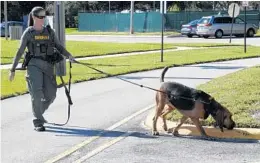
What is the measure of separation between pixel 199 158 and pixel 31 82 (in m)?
2.90

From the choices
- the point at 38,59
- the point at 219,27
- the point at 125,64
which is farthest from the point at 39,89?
the point at 219,27

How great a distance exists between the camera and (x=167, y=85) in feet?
25.5

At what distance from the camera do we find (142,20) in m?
53.2

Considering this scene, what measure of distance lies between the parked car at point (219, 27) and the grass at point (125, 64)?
17118 millimetres

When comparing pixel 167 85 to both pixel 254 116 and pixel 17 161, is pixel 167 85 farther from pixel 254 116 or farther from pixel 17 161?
pixel 17 161

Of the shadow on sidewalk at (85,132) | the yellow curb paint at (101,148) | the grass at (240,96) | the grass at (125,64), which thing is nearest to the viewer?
the yellow curb paint at (101,148)

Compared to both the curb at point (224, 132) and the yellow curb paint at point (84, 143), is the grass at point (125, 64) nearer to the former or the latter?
the yellow curb paint at point (84, 143)

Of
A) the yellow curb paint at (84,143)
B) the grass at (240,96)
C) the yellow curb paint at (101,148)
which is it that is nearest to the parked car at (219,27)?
the grass at (240,96)

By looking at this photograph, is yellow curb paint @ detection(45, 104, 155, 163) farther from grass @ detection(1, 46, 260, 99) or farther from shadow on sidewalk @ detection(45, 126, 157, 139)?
grass @ detection(1, 46, 260, 99)

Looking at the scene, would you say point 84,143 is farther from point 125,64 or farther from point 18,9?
point 18,9

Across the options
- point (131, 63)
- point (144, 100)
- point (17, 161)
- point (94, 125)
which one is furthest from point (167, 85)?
point (131, 63)

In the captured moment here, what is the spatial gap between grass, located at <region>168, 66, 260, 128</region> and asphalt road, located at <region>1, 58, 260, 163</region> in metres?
0.68

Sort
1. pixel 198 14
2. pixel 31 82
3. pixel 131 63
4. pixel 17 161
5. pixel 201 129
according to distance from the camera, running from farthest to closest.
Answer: pixel 198 14 → pixel 131 63 → pixel 31 82 → pixel 201 129 → pixel 17 161

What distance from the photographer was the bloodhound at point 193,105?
7373 millimetres
